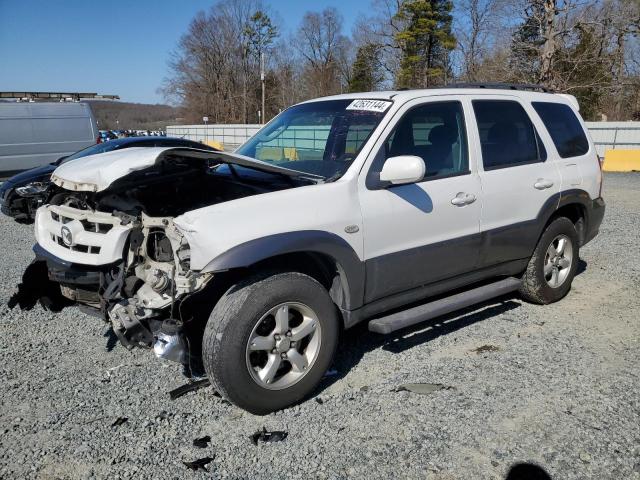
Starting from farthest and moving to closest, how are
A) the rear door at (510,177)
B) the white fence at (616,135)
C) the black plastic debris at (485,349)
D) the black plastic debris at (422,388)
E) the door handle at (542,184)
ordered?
the white fence at (616,135), the door handle at (542,184), the rear door at (510,177), the black plastic debris at (485,349), the black plastic debris at (422,388)

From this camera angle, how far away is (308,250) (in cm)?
325

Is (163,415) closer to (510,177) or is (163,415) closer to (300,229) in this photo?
(300,229)

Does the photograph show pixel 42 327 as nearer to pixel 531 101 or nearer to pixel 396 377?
pixel 396 377

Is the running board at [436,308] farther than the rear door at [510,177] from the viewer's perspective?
No

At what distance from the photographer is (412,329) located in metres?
4.56

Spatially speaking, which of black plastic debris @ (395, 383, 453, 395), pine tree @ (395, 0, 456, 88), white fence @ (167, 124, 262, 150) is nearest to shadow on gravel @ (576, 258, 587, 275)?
black plastic debris @ (395, 383, 453, 395)

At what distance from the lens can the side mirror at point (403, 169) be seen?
3367 millimetres

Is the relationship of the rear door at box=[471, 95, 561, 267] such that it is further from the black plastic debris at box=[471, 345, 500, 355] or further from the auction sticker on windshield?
the auction sticker on windshield

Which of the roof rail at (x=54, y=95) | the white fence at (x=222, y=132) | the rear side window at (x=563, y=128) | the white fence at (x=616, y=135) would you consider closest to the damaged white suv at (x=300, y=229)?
the rear side window at (x=563, y=128)

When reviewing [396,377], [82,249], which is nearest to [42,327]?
[82,249]

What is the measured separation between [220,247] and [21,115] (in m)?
12.8

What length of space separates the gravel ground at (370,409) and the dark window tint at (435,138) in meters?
1.44

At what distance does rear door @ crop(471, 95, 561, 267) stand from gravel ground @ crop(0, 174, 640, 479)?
2.57 ft

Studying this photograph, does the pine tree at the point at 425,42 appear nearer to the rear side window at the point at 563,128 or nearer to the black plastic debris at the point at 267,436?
the rear side window at the point at 563,128
